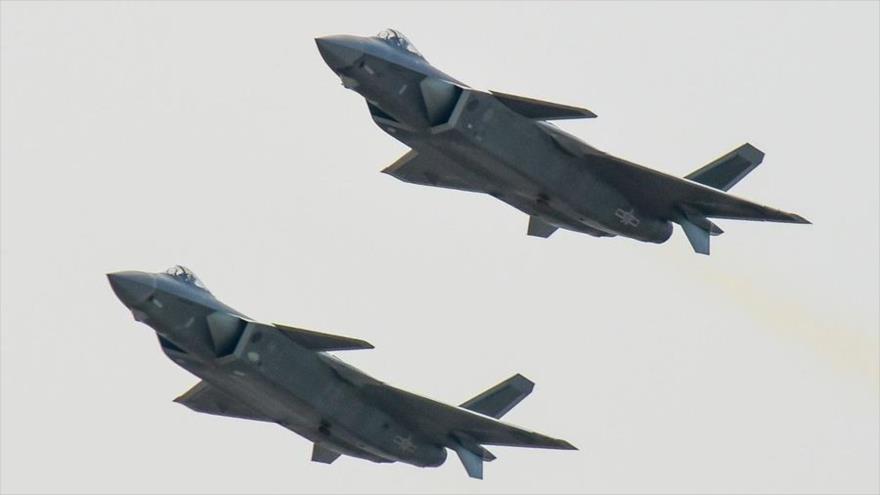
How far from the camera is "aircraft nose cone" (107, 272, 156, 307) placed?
6738cm

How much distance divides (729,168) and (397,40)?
11122mm

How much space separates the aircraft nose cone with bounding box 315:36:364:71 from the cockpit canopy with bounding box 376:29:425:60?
6.37 feet

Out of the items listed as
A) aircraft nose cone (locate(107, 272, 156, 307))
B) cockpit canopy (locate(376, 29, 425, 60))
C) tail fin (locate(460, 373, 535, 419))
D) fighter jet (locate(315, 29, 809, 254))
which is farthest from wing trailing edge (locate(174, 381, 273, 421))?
cockpit canopy (locate(376, 29, 425, 60))

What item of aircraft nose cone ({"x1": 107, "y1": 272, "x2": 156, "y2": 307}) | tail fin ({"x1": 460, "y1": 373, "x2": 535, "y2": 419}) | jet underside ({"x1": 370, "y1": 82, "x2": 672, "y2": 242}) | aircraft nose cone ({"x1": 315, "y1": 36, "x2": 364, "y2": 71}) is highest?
aircraft nose cone ({"x1": 315, "y1": 36, "x2": 364, "y2": 71})

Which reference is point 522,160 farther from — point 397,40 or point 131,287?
point 131,287

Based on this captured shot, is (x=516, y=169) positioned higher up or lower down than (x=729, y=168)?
lower down

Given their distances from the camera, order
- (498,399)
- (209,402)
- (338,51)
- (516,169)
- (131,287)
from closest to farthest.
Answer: (338,51) < (131,287) < (516,169) < (209,402) < (498,399)

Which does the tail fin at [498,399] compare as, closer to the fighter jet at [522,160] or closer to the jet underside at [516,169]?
the fighter jet at [522,160]

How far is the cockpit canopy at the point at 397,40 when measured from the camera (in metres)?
68.3

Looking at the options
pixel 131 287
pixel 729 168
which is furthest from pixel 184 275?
pixel 729 168

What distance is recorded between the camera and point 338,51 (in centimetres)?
6612

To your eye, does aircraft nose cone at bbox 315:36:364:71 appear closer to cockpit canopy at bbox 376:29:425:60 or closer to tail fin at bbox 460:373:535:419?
cockpit canopy at bbox 376:29:425:60

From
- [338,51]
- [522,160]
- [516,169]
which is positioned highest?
[338,51]

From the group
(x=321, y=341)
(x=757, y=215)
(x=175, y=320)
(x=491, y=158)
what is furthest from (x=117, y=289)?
(x=757, y=215)
